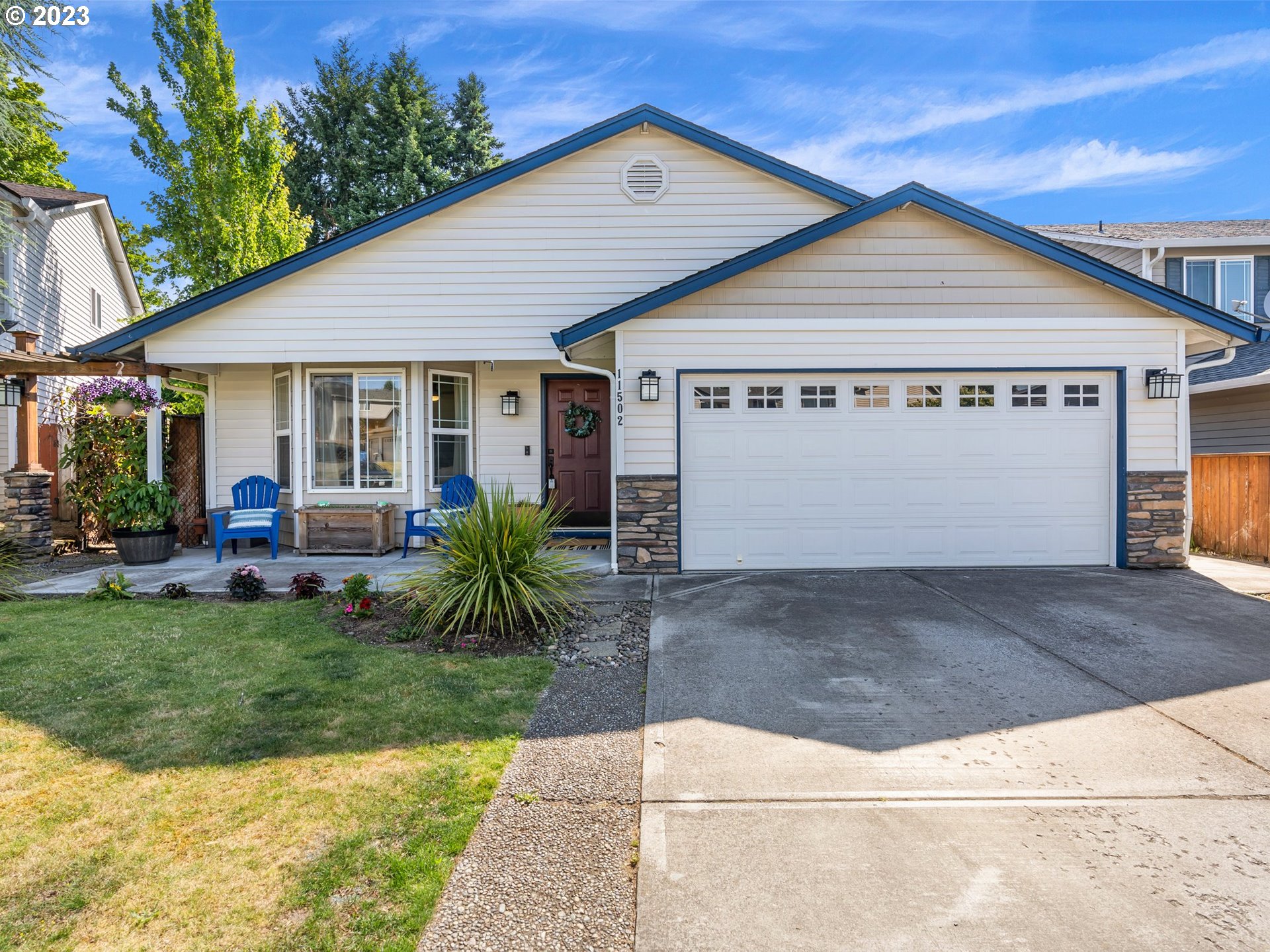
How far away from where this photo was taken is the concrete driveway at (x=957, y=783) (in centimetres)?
210

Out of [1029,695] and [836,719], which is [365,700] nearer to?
[836,719]

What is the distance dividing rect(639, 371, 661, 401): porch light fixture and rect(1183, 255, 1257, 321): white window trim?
11.6 metres

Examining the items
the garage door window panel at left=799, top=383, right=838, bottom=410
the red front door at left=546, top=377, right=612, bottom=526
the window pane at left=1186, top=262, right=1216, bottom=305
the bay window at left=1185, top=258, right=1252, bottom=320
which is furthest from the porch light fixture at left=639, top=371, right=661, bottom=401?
the window pane at left=1186, top=262, right=1216, bottom=305

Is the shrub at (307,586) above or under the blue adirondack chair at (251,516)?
under

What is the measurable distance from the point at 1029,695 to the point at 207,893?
393cm

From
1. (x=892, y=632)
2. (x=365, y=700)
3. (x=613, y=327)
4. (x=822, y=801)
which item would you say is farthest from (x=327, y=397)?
(x=822, y=801)

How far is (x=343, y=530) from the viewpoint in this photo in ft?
28.7

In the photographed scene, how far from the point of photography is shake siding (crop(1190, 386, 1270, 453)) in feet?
35.3

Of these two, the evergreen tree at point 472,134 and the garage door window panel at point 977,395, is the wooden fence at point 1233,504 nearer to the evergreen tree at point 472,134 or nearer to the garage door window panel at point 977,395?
the garage door window panel at point 977,395

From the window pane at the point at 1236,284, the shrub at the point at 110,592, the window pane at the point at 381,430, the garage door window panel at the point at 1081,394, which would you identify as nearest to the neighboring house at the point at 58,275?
the shrub at the point at 110,592

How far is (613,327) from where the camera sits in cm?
736

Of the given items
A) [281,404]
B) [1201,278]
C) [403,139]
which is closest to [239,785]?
[281,404]

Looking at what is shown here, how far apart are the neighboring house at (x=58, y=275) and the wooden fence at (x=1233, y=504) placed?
52.3ft

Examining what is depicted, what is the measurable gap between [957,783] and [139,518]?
9.11 meters
